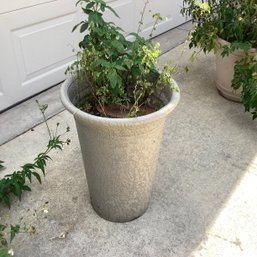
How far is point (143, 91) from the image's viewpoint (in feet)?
4.74

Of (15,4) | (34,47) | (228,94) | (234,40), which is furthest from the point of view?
(228,94)

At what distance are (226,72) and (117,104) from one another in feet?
4.72

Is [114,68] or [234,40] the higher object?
[114,68]

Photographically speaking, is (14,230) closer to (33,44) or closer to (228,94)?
(33,44)

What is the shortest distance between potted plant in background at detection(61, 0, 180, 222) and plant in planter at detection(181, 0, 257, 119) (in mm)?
883

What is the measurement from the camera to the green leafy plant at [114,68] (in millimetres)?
1327

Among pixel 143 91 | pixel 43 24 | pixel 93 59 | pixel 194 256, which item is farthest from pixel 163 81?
pixel 43 24

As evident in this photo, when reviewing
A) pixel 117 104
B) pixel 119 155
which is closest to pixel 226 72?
pixel 117 104

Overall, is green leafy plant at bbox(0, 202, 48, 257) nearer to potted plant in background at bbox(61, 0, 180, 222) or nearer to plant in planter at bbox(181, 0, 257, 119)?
potted plant in background at bbox(61, 0, 180, 222)

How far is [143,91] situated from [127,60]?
0.19m

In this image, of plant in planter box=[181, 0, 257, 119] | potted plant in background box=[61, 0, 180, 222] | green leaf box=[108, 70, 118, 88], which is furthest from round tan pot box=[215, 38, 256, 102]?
green leaf box=[108, 70, 118, 88]

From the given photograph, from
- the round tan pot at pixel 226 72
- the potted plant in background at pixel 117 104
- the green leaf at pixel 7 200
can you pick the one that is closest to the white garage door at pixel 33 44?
the green leaf at pixel 7 200

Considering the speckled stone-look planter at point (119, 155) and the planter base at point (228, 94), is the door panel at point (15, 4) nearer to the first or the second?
the speckled stone-look planter at point (119, 155)

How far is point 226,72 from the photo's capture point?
255 centimetres
